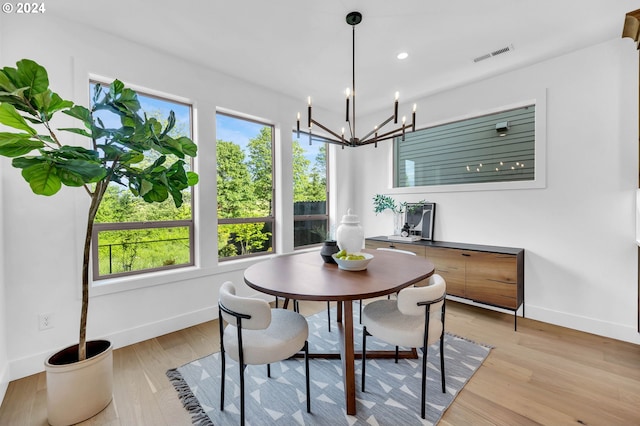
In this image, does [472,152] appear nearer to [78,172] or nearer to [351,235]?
[351,235]

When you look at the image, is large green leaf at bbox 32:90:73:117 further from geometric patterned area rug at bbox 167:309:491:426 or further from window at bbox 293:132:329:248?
window at bbox 293:132:329:248

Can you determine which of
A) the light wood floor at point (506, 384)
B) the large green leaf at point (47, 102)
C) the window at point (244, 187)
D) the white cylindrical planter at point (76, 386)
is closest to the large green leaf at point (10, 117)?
the large green leaf at point (47, 102)

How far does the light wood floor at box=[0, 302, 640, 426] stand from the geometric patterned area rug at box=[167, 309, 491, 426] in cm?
10

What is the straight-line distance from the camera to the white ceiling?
84.4 inches

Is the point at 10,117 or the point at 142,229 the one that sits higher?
the point at 10,117

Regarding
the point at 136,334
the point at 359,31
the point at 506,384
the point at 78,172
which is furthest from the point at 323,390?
the point at 359,31

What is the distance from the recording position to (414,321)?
1839 mm

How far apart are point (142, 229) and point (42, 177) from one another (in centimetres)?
139

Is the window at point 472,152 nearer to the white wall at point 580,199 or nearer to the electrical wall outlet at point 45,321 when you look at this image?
the white wall at point 580,199

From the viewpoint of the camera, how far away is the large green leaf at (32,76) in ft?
4.74

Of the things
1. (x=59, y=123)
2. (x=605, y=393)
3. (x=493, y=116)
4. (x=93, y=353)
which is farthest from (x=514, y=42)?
(x=93, y=353)

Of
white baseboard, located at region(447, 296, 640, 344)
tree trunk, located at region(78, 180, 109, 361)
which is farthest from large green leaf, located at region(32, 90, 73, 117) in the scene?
white baseboard, located at region(447, 296, 640, 344)

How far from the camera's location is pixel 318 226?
4574 millimetres

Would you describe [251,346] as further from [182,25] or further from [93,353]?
[182,25]
